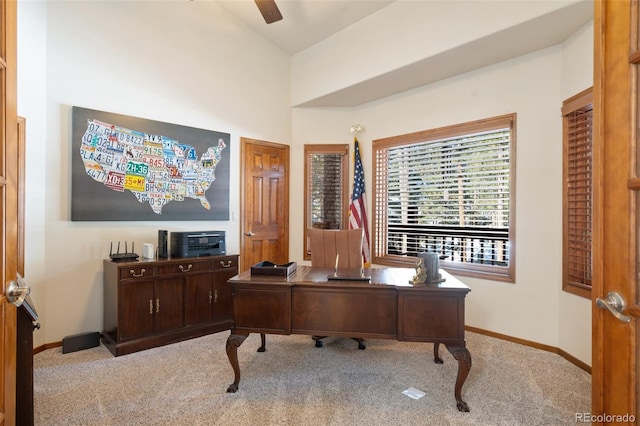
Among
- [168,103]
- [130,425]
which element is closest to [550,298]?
[130,425]

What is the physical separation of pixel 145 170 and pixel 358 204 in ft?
8.56

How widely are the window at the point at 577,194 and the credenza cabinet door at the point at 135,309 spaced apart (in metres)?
3.82

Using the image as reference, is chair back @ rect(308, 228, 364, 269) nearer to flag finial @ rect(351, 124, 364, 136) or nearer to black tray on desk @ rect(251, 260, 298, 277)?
black tray on desk @ rect(251, 260, 298, 277)

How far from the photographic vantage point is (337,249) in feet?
10.5

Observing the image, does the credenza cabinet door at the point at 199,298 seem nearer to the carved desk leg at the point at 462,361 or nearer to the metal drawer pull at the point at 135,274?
the metal drawer pull at the point at 135,274

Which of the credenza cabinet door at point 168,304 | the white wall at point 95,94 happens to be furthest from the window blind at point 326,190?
the credenza cabinet door at point 168,304

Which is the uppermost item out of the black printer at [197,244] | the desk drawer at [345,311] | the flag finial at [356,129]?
the flag finial at [356,129]

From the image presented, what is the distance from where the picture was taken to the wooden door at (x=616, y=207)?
98cm

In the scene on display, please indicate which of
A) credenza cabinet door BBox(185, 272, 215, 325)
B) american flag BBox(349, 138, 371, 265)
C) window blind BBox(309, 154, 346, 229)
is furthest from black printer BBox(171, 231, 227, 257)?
american flag BBox(349, 138, 371, 265)

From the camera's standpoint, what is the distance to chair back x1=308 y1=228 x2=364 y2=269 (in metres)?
3.19

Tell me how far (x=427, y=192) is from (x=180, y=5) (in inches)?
143

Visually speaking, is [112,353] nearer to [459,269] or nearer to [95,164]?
[95,164]

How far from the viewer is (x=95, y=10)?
10.6 feet

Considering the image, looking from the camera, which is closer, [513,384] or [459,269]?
[513,384]
